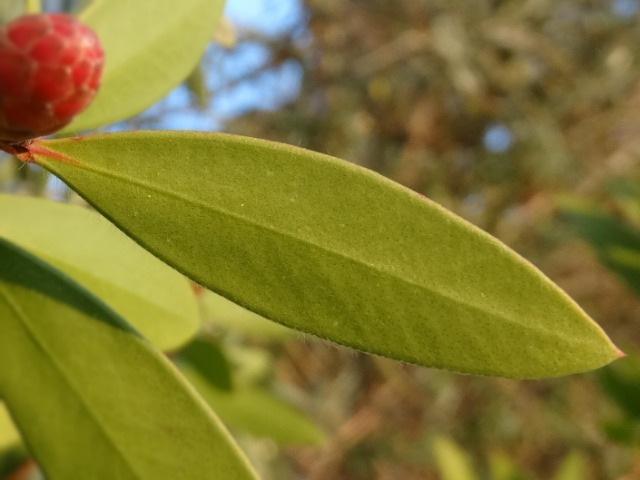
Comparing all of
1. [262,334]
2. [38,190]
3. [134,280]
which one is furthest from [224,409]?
[134,280]

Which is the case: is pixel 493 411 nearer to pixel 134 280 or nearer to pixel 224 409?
pixel 224 409

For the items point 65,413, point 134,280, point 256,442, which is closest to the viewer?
point 65,413

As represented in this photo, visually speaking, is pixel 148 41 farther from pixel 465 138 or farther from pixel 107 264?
pixel 465 138

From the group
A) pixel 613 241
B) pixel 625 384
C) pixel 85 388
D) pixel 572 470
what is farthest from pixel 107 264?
pixel 572 470

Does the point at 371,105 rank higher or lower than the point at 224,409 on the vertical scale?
higher

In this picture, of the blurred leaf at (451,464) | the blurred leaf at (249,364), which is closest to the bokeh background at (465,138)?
the blurred leaf at (451,464)

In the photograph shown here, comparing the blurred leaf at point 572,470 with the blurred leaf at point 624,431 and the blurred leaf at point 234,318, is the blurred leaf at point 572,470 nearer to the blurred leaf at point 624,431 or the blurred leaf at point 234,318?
the blurred leaf at point 624,431

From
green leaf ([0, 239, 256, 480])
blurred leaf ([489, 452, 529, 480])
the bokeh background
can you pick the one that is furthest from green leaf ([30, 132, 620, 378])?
the bokeh background
